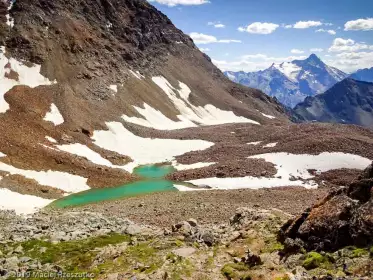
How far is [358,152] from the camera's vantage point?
65.6 metres

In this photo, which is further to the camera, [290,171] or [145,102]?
[145,102]

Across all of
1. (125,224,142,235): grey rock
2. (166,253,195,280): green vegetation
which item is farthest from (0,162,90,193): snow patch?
(166,253,195,280): green vegetation

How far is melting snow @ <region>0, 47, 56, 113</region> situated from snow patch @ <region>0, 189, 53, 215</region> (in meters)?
45.0

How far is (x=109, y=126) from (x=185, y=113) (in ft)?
171

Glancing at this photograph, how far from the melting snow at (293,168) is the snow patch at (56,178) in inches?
705

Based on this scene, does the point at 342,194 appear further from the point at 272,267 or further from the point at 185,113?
the point at 185,113

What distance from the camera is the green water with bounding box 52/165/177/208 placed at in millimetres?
54250

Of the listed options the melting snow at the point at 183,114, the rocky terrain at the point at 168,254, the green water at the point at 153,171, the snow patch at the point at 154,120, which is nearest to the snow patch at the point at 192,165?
the green water at the point at 153,171

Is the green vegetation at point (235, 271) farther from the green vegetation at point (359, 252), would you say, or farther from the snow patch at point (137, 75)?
the snow patch at point (137, 75)

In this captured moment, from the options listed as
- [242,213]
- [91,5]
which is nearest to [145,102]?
[91,5]

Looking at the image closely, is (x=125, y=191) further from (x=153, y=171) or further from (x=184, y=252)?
(x=184, y=252)

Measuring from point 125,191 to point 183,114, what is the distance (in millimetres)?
82648

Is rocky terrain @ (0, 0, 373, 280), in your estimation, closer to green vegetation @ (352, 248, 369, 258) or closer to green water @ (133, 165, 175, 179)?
green vegetation @ (352, 248, 369, 258)

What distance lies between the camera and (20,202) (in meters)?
49.9
